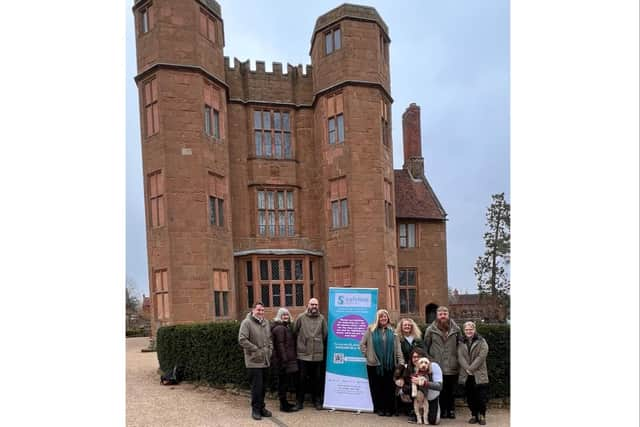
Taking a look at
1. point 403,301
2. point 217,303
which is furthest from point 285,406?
point 403,301

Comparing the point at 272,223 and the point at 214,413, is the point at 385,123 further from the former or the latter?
the point at 214,413

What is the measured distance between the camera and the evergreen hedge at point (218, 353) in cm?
816

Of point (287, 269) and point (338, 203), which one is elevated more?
point (338, 203)

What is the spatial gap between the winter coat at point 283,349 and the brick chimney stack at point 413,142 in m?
15.2

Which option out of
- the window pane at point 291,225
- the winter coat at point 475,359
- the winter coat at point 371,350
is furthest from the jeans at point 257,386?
the window pane at point 291,225

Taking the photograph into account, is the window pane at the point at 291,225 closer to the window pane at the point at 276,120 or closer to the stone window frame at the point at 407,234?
the window pane at the point at 276,120

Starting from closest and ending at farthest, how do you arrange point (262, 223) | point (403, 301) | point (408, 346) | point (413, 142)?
1. point (408, 346)
2. point (262, 223)
3. point (403, 301)
4. point (413, 142)

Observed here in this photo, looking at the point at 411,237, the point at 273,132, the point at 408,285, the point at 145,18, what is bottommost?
the point at 408,285

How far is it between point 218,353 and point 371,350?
11.7 feet

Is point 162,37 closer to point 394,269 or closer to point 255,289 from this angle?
point 255,289

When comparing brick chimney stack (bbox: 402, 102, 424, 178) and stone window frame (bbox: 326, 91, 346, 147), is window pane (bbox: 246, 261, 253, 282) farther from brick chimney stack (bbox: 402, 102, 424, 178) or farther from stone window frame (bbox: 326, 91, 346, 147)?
brick chimney stack (bbox: 402, 102, 424, 178)

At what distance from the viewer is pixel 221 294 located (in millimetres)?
14797

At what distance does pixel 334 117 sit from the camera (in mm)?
16297
